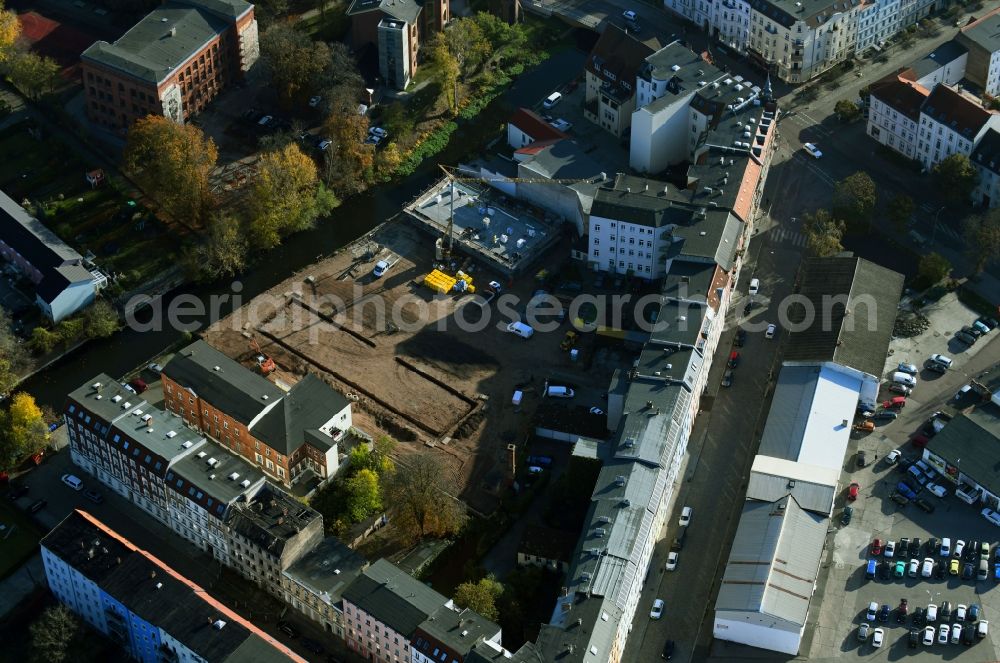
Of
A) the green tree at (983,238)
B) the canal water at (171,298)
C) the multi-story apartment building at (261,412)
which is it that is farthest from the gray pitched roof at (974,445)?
the canal water at (171,298)

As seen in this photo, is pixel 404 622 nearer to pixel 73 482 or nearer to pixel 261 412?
pixel 261 412

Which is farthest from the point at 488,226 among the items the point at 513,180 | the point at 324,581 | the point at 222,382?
the point at 324,581

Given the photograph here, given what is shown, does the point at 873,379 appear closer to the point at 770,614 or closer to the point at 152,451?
the point at 770,614

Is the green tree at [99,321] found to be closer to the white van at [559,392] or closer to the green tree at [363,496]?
the green tree at [363,496]

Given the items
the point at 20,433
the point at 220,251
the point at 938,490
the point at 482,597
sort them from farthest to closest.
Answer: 1. the point at 220,251
2. the point at 20,433
3. the point at 938,490
4. the point at 482,597

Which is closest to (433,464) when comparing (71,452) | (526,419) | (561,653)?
(526,419)

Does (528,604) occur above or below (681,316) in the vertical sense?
below
